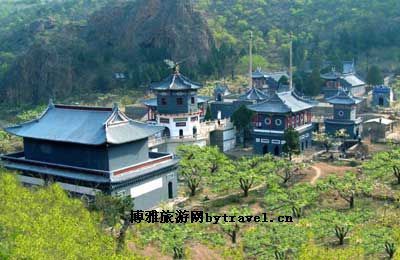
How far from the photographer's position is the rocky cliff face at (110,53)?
87250 mm

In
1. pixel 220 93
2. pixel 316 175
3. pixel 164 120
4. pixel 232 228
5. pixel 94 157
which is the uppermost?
pixel 220 93

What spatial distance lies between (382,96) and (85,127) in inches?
1579

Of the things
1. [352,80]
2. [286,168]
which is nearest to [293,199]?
[286,168]

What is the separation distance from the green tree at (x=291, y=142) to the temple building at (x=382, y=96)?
23028 millimetres

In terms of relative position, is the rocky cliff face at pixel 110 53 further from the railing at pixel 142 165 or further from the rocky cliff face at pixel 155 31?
the railing at pixel 142 165

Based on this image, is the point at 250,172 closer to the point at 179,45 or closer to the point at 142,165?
the point at 142,165

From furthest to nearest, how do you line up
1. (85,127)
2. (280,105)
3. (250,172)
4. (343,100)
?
(343,100), (280,105), (250,172), (85,127)

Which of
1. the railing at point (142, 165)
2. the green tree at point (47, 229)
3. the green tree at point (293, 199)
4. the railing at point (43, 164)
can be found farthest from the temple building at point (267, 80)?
the green tree at point (47, 229)

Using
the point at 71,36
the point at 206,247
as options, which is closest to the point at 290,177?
the point at 206,247

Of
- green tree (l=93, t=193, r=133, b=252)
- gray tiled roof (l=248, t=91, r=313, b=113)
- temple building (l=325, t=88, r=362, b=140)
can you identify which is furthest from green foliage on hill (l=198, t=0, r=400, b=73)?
green tree (l=93, t=193, r=133, b=252)

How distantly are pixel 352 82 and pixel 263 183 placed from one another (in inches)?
1301

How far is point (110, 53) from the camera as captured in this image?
9356 centimetres

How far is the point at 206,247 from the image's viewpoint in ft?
85.7

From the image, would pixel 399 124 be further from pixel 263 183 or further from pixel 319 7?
pixel 319 7
